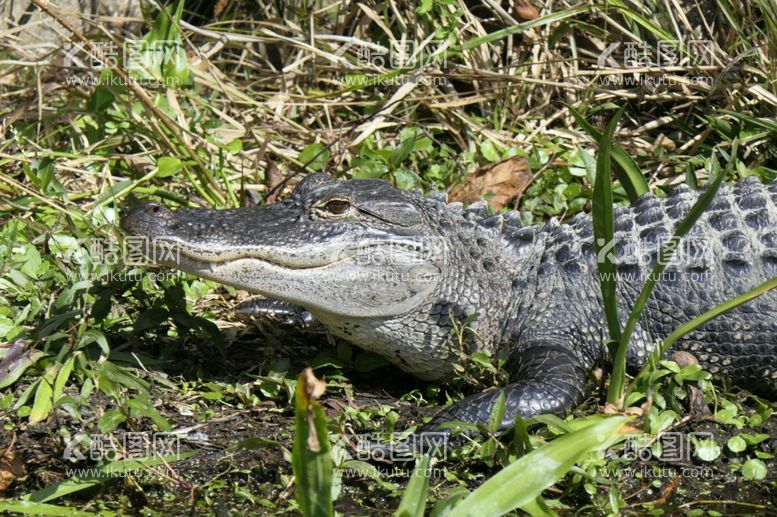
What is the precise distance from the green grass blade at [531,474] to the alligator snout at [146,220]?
1772 mm

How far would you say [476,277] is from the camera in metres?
4.35

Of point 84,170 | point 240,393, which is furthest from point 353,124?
point 240,393

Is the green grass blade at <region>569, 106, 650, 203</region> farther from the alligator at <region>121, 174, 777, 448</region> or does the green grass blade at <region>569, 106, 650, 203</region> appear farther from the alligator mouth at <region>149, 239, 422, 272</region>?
the alligator mouth at <region>149, 239, 422, 272</region>

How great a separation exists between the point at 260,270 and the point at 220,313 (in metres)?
1.03

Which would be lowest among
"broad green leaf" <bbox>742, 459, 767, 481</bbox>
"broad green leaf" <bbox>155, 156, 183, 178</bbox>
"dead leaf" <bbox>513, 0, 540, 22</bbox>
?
"broad green leaf" <bbox>742, 459, 767, 481</bbox>

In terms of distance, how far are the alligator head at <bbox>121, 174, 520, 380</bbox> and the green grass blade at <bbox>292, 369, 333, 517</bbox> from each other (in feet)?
4.98

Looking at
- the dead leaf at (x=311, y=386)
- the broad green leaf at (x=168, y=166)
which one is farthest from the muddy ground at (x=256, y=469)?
the broad green leaf at (x=168, y=166)

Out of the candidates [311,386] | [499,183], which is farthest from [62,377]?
[499,183]

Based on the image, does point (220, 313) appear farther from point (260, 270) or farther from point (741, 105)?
point (741, 105)

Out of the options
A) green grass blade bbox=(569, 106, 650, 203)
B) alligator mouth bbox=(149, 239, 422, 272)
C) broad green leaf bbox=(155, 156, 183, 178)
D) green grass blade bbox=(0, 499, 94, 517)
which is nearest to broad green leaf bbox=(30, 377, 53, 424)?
green grass blade bbox=(0, 499, 94, 517)

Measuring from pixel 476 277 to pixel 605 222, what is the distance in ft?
3.07

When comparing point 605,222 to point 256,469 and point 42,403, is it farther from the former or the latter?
point 42,403

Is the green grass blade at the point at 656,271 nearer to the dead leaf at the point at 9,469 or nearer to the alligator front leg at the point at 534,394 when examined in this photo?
the alligator front leg at the point at 534,394

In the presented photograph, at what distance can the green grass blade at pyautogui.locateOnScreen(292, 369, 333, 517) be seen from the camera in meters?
2.45
